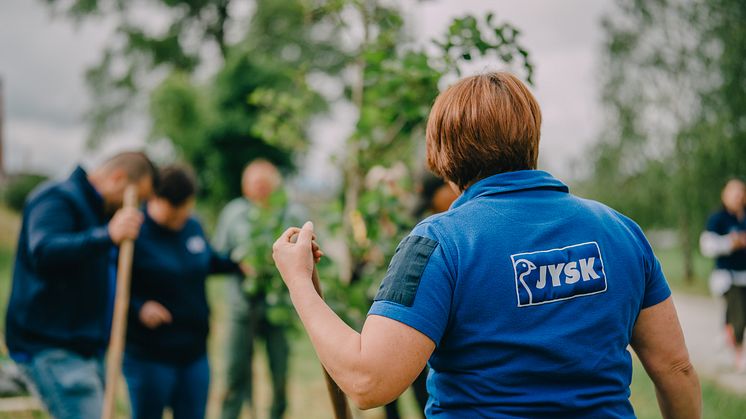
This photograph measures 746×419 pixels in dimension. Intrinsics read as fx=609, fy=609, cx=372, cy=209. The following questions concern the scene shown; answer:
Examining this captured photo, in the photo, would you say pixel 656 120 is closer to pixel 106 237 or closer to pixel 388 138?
pixel 388 138

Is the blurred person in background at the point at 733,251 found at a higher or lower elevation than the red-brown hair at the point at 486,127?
lower

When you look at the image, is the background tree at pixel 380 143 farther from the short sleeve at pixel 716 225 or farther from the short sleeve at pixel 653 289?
the short sleeve at pixel 716 225

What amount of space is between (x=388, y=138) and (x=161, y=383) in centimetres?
197

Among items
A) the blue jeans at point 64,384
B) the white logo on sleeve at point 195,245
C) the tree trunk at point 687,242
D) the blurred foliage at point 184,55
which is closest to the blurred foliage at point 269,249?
the white logo on sleeve at point 195,245

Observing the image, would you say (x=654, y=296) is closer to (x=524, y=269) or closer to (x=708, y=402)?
(x=524, y=269)

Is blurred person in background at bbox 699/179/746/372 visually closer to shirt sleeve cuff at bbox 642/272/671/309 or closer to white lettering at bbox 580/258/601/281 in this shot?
shirt sleeve cuff at bbox 642/272/671/309

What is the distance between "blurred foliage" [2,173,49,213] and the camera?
21481 mm

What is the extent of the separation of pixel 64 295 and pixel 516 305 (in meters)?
2.56

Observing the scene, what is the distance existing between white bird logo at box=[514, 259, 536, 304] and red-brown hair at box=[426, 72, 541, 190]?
0.25 m

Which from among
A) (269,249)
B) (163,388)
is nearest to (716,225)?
(269,249)

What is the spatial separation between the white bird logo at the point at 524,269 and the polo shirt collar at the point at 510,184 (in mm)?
184

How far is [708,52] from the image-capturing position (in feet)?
46.8

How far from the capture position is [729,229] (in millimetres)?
6918

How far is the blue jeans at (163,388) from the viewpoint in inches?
141
